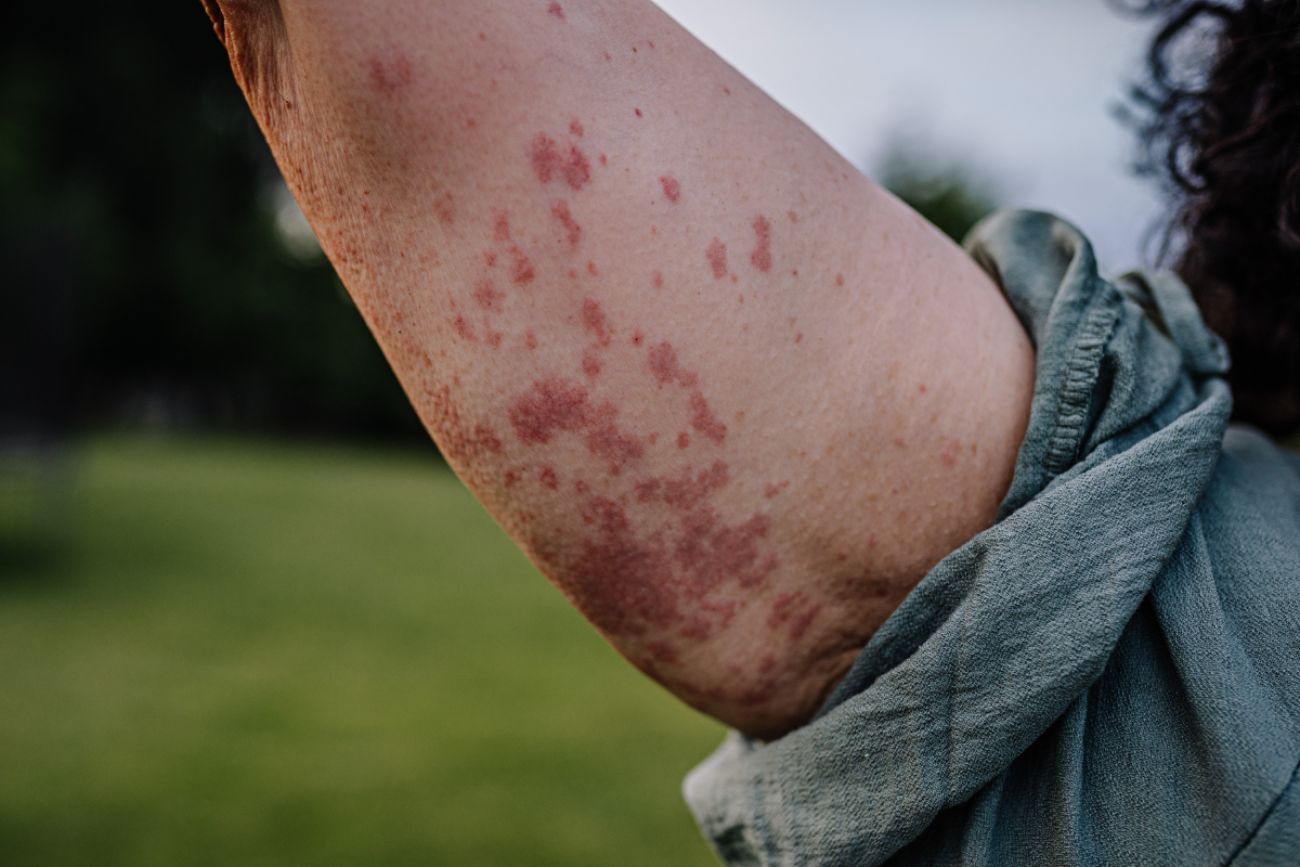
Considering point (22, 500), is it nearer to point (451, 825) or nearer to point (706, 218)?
point (451, 825)

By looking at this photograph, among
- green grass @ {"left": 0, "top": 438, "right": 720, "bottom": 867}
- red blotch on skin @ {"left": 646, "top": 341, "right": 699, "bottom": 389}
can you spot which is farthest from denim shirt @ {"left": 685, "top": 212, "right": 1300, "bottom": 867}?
green grass @ {"left": 0, "top": 438, "right": 720, "bottom": 867}

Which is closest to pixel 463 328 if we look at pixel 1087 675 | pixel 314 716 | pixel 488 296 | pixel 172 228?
pixel 488 296

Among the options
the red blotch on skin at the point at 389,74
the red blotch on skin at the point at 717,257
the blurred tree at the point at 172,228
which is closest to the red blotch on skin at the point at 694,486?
the red blotch on skin at the point at 717,257

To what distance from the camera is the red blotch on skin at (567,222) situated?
529 millimetres

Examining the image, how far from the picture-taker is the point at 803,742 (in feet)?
1.86

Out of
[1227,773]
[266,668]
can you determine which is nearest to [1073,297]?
[1227,773]

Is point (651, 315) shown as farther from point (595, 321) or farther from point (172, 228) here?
point (172, 228)

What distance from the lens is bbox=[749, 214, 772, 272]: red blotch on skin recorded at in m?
0.55

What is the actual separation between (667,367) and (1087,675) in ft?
0.90

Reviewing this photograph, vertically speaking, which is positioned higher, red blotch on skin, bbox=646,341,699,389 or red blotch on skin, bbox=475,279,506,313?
red blotch on skin, bbox=475,279,506,313

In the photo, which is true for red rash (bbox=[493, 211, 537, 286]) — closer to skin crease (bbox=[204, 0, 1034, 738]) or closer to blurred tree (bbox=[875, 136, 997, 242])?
skin crease (bbox=[204, 0, 1034, 738])

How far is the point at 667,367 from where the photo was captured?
21.8 inches

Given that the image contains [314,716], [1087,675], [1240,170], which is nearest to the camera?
[1087,675]

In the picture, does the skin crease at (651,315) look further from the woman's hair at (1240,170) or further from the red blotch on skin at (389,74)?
the woman's hair at (1240,170)
